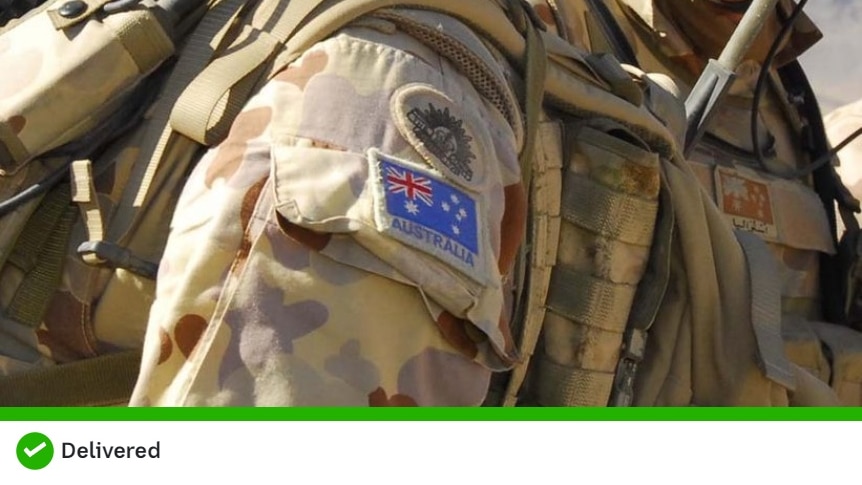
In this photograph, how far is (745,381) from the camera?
6.61 ft

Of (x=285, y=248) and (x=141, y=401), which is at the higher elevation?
(x=285, y=248)

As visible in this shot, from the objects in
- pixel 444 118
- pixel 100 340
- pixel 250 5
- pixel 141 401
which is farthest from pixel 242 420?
pixel 250 5

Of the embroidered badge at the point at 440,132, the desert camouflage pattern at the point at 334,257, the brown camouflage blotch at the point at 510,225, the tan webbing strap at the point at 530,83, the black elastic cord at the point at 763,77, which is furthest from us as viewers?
the black elastic cord at the point at 763,77

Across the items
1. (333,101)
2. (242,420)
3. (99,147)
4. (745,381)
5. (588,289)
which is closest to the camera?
(242,420)

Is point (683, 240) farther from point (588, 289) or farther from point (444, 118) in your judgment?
point (444, 118)

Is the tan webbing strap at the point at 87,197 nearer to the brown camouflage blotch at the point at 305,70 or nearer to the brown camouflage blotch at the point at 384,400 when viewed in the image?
the brown camouflage blotch at the point at 305,70

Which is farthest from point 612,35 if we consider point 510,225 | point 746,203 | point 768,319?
point 510,225

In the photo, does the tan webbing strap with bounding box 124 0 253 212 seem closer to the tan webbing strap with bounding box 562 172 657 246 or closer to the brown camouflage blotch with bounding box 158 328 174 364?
the brown camouflage blotch with bounding box 158 328 174 364

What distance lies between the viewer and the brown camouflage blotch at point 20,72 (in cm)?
147

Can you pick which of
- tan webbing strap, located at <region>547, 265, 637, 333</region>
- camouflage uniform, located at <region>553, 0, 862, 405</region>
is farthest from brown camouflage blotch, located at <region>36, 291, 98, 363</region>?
camouflage uniform, located at <region>553, 0, 862, 405</region>

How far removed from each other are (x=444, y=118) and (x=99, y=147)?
0.37 m

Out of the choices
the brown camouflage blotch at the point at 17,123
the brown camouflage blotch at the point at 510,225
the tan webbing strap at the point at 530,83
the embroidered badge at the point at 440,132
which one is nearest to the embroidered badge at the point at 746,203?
the tan webbing strap at the point at 530,83

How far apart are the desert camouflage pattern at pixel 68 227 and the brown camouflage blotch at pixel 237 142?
3.2 inches

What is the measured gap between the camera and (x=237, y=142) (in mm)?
1376
